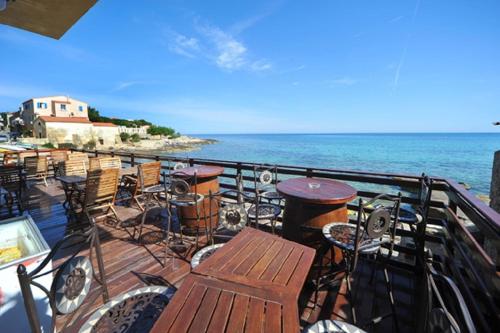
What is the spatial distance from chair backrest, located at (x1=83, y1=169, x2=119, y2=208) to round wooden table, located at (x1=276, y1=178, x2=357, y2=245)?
3141 millimetres

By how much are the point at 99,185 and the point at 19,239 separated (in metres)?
2.16

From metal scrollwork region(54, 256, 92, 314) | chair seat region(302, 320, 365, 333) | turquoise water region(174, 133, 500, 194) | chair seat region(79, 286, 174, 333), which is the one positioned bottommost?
turquoise water region(174, 133, 500, 194)

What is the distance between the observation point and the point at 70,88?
130ft

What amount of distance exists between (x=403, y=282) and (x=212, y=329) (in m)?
2.41

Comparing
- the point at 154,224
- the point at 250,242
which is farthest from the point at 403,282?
the point at 154,224

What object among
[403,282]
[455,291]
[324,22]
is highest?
[324,22]

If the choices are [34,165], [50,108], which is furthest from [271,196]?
[50,108]

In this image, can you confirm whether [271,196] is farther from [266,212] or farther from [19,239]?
[19,239]

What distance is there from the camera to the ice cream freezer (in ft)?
4.09

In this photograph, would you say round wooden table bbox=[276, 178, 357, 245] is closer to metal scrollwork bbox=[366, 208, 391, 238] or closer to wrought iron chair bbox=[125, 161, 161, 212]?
metal scrollwork bbox=[366, 208, 391, 238]

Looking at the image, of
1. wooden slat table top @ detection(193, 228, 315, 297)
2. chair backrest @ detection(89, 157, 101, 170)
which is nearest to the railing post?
wooden slat table top @ detection(193, 228, 315, 297)

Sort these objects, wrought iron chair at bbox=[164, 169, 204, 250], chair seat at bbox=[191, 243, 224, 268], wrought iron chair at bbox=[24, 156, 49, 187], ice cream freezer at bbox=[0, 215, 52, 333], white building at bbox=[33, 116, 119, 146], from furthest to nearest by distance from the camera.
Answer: white building at bbox=[33, 116, 119, 146]
wrought iron chair at bbox=[24, 156, 49, 187]
wrought iron chair at bbox=[164, 169, 204, 250]
chair seat at bbox=[191, 243, 224, 268]
ice cream freezer at bbox=[0, 215, 52, 333]

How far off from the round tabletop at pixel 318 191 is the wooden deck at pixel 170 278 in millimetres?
954

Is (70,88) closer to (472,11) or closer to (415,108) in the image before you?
(472,11)
